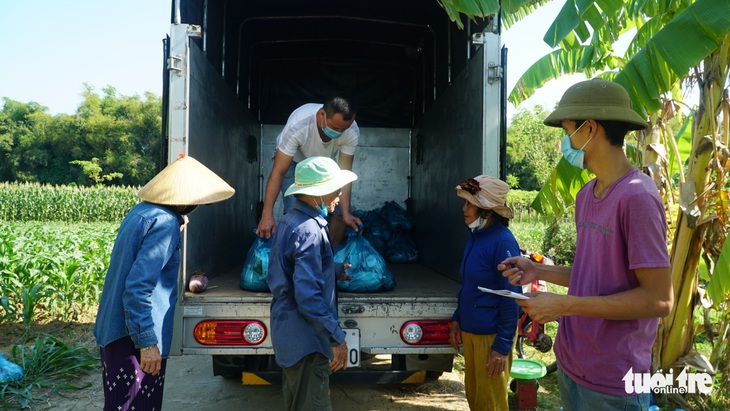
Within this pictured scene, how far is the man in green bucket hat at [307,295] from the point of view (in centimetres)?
249

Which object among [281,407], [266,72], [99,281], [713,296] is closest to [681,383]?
[713,296]

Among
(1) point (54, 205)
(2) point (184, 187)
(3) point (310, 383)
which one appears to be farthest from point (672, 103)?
(1) point (54, 205)

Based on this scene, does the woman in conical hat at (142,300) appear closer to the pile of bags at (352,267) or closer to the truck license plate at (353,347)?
the pile of bags at (352,267)

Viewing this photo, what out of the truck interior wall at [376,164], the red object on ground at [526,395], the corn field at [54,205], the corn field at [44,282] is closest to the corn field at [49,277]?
the corn field at [44,282]

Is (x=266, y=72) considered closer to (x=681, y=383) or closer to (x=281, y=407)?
(x=281, y=407)

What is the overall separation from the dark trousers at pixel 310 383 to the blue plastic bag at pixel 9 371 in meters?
3.00

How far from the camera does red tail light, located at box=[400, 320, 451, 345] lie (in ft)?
10.2

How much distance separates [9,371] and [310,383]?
3.15 metres

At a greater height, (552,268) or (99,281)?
(552,268)

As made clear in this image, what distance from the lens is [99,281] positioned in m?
6.82

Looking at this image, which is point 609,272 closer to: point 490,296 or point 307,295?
point 490,296

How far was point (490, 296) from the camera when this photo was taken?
292cm

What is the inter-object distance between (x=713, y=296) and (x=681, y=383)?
1218mm

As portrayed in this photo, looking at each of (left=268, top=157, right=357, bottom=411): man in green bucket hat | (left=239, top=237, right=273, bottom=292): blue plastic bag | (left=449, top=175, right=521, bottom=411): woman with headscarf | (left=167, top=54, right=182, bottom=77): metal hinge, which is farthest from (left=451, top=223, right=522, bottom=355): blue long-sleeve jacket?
(left=167, top=54, right=182, bottom=77): metal hinge
